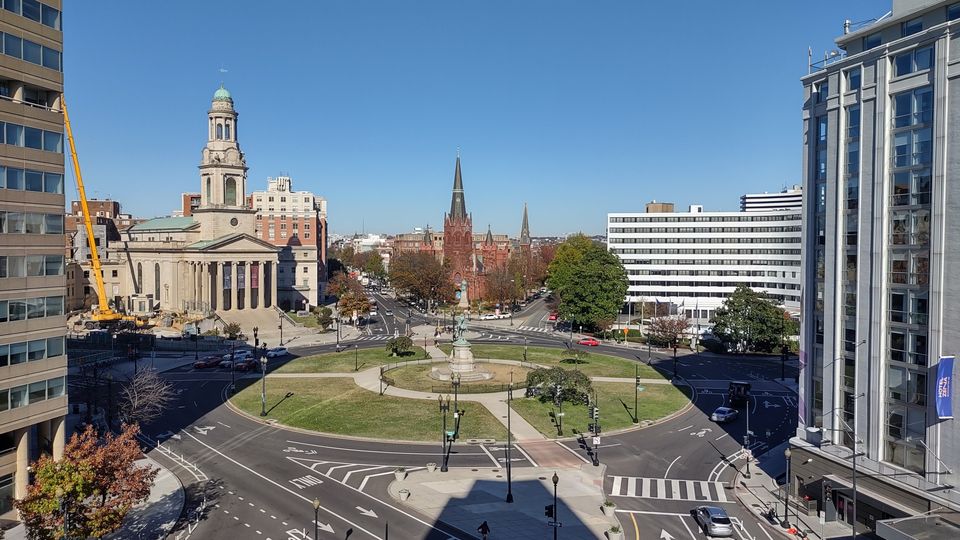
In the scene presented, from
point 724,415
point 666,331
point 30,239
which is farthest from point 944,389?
point 666,331

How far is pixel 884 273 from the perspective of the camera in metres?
30.1

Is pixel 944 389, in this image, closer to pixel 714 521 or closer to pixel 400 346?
pixel 714 521

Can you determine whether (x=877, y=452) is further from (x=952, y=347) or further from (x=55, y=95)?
(x=55, y=95)

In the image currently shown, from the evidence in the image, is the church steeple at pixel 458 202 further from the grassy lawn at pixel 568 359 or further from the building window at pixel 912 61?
the building window at pixel 912 61

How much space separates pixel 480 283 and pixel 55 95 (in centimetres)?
11293

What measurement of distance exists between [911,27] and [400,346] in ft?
189

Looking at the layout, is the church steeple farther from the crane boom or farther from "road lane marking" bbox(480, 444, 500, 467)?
"road lane marking" bbox(480, 444, 500, 467)

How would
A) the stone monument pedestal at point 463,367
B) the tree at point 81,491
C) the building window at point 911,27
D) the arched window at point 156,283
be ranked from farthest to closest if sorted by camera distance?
the arched window at point 156,283, the stone monument pedestal at point 463,367, the building window at point 911,27, the tree at point 81,491

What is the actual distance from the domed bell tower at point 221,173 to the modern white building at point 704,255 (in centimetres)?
6586

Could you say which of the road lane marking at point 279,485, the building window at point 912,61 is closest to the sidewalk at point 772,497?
the road lane marking at point 279,485

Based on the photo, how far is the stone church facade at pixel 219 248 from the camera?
99.2 metres

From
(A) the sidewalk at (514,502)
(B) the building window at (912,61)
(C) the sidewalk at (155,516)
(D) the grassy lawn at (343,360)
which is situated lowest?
(C) the sidewalk at (155,516)

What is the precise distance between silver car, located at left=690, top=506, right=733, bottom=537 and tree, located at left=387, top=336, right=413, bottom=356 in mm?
46892

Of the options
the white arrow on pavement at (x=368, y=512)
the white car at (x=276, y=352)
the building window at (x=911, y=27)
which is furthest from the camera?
the white car at (x=276, y=352)
